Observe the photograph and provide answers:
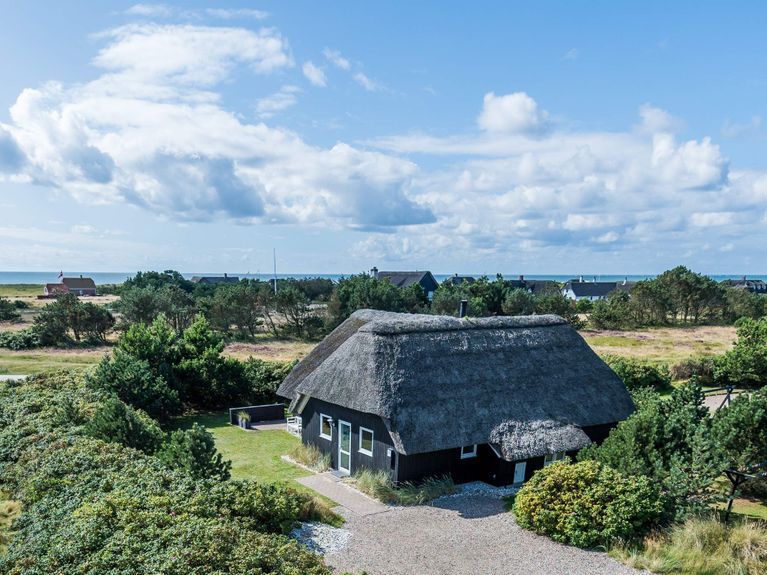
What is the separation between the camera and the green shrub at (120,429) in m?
15.7

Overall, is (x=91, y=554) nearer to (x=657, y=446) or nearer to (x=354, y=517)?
(x=354, y=517)

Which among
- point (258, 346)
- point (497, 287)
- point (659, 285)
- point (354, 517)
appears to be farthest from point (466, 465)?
point (659, 285)

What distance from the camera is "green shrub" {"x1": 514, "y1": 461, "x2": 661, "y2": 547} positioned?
12875mm

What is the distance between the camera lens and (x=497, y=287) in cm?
6131

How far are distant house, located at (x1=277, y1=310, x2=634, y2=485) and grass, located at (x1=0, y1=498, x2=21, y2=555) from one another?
8.59 metres

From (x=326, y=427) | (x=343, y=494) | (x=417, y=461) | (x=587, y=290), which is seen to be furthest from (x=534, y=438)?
(x=587, y=290)

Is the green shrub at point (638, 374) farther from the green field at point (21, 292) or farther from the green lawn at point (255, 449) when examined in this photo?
the green field at point (21, 292)

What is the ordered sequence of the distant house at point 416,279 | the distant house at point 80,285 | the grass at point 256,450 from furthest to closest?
the distant house at point 80,285
the distant house at point 416,279
the grass at point 256,450

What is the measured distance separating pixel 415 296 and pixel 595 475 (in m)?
44.1

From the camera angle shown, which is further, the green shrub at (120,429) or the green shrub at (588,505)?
the green shrub at (120,429)

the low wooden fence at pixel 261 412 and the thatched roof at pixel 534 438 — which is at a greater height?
the thatched roof at pixel 534 438

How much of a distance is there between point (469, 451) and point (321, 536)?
251 inches

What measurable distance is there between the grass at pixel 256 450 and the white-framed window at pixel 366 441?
207 cm

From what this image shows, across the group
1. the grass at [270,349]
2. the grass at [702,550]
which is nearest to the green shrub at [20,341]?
the grass at [270,349]
